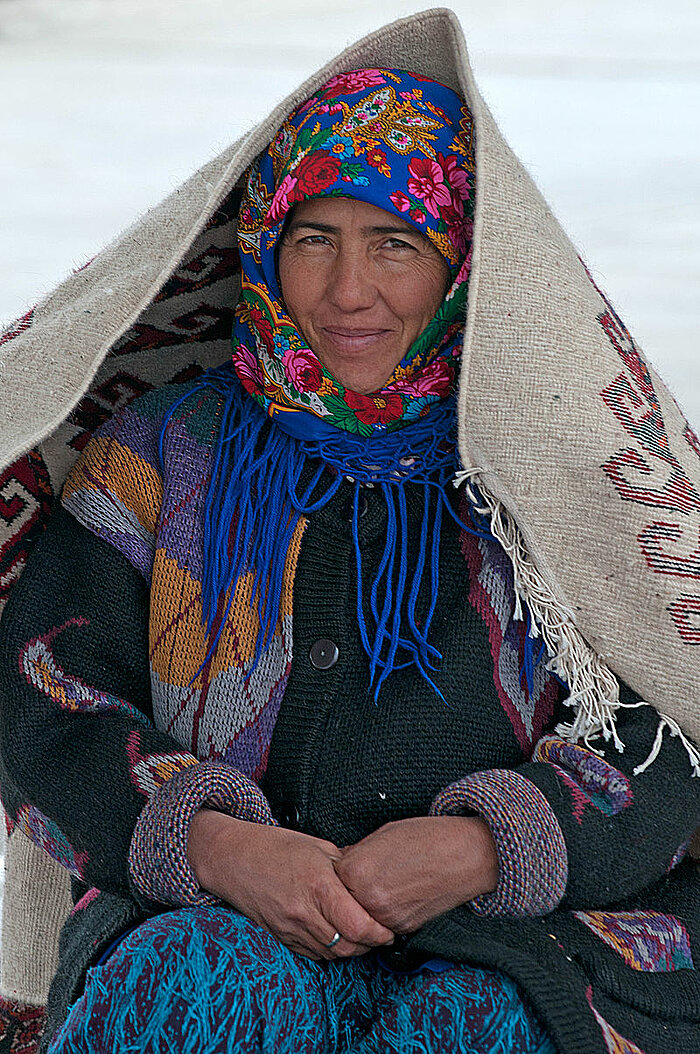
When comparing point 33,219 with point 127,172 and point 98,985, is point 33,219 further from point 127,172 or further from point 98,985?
point 98,985

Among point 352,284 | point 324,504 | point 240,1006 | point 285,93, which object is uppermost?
point 285,93

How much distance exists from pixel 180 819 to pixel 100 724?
0.19m

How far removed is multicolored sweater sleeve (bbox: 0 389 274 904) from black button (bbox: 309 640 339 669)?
162 mm

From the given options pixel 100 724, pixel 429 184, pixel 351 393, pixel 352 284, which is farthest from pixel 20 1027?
pixel 429 184

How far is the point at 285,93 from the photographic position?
4594 millimetres

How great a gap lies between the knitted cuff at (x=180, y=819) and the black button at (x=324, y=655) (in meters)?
0.17

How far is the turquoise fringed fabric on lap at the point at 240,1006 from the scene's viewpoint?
3.77 feet

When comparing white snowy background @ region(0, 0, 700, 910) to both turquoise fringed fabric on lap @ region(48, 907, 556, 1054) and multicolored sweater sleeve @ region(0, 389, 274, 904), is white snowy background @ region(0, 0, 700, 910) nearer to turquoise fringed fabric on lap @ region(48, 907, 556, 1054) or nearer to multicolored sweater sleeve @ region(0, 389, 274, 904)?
multicolored sweater sleeve @ region(0, 389, 274, 904)

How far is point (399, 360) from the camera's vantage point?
159 centimetres

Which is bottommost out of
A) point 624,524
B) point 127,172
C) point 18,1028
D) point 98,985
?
point 18,1028

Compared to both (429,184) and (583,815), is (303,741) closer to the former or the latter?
(583,815)

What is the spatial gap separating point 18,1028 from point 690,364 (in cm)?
333

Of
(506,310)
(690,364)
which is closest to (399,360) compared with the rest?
(506,310)

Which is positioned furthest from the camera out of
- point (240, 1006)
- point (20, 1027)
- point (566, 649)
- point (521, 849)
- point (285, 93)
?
point (285, 93)
